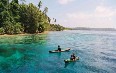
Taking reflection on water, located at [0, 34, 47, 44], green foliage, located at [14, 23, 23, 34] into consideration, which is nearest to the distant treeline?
green foliage, located at [14, 23, 23, 34]

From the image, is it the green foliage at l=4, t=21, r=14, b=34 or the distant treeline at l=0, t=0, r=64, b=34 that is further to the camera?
the distant treeline at l=0, t=0, r=64, b=34

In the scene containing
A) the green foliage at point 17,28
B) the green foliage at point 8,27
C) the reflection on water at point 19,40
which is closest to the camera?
the reflection on water at point 19,40

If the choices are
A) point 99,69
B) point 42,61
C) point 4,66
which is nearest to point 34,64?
point 42,61

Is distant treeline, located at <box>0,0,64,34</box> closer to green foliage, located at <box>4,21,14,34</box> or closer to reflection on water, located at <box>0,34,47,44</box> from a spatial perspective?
green foliage, located at <box>4,21,14,34</box>

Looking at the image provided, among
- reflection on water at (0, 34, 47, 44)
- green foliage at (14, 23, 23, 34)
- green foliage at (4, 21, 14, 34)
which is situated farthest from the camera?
green foliage at (14, 23, 23, 34)

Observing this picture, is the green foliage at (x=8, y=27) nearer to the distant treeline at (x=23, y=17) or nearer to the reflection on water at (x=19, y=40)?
the distant treeline at (x=23, y=17)

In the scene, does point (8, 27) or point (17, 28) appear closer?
point (8, 27)

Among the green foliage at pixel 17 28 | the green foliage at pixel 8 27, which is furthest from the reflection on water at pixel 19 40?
the green foliage at pixel 17 28

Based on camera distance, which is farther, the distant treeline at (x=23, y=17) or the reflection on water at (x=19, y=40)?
the distant treeline at (x=23, y=17)

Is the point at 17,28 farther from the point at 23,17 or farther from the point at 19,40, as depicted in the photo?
the point at 19,40

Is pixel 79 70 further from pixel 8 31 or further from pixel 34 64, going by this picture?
pixel 8 31

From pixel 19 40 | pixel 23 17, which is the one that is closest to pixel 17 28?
pixel 23 17

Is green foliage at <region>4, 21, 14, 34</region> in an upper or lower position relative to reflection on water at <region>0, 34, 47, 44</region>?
upper

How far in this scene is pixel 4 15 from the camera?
101 metres
